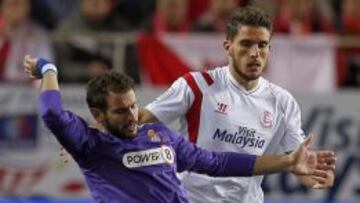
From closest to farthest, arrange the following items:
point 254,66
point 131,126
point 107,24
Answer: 1. point 131,126
2. point 254,66
3. point 107,24

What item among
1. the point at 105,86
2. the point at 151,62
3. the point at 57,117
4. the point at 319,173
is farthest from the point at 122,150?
the point at 151,62

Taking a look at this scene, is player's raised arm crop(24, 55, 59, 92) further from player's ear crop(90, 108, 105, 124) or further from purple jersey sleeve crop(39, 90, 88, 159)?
player's ear crop(90, 108, 105, 124)

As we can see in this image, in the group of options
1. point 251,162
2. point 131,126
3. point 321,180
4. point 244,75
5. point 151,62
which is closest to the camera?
point 131,126

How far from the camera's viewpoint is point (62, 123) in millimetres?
6902

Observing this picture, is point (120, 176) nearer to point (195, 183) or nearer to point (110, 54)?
point (195, 183)

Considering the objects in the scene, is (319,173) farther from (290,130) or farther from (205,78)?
(205,78)

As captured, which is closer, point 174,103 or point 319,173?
point 319,173

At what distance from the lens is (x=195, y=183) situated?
8297mm

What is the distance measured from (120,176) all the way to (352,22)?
25.3 ft

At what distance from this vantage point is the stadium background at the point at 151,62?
13.8 meters

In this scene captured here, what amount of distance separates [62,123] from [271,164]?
1.29 metres

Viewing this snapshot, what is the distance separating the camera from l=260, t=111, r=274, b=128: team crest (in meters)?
8.29

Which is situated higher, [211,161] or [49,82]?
[49,82]

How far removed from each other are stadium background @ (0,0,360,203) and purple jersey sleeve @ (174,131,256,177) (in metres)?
6.08
